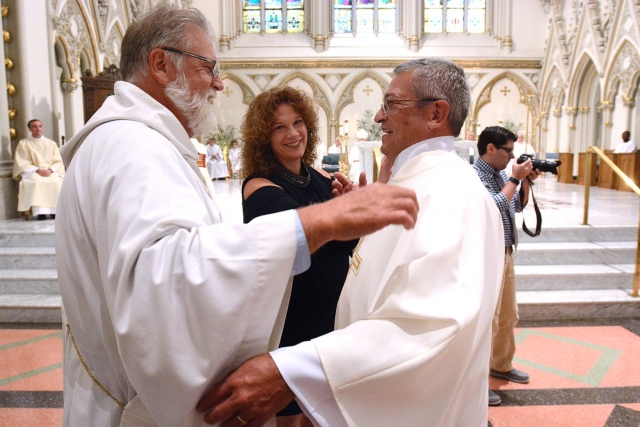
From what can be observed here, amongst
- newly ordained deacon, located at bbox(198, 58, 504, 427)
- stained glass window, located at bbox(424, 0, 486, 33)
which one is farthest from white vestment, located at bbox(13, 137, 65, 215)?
stained glass window, located at bbox(424, 0, 486, 33)

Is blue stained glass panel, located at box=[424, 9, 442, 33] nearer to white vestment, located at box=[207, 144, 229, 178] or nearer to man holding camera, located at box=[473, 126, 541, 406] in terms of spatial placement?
white vestment, located at box=[207, 144, 229, 178]

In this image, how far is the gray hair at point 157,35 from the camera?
1.22m

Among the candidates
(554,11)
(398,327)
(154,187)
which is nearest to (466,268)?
(398,327)

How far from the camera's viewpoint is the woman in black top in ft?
6.23

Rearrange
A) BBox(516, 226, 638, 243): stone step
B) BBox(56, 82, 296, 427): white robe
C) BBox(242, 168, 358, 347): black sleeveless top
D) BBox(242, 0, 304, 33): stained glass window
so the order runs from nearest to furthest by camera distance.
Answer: BBox(56, 82, 296, 427): white robe, BBox(242, 168, 358, 347): black sleeveless top, BBox(516, 226, 638, 243): stone step, BBox(242, 0, 304, 33): stained glass window

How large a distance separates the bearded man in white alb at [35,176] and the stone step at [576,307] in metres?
5.94

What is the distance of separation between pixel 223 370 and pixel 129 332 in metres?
0.19

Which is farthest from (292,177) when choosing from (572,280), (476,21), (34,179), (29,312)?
(476,21)

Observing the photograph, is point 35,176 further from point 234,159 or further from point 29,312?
point 234,159

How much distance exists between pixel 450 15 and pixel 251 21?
23.2 ft

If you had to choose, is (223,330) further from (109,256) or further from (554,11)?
(554,11)

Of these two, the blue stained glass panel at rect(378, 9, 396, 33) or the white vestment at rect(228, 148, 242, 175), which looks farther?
the blue stained glass panel at rect(378, 9, 396, 33)

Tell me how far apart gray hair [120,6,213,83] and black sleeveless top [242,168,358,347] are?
31.0 inches

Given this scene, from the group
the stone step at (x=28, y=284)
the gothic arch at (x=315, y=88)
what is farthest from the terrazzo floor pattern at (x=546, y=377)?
the gothic arch at (x=315, y=88)
